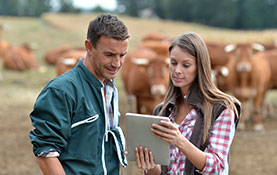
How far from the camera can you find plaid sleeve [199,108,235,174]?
6.72ft

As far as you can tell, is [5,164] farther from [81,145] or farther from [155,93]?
[81,145]

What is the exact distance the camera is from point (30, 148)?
270 inches

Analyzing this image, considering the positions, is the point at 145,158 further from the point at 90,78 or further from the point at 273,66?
the point at 273,66

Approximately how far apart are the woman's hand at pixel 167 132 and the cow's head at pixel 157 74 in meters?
5.21

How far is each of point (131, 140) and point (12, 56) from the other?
1620 centimetres

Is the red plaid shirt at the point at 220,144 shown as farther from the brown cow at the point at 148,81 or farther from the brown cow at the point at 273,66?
the brown cow at the point at 273,66

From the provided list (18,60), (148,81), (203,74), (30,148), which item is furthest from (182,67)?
(18,60)

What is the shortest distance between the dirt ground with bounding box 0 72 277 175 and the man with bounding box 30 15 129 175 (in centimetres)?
259

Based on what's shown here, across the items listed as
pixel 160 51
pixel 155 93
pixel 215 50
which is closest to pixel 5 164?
pixel 155 93

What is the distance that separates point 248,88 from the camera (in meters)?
8.55

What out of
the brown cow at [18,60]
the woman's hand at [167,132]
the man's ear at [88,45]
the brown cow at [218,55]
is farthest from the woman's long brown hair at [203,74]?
the brown cow at [18,60]

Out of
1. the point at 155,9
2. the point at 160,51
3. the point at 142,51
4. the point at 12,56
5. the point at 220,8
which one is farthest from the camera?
the point at 155,9

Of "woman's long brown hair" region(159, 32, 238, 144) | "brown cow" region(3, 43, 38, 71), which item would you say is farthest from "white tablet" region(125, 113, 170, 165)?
"brown cow" region(3, 43, 38, 71)

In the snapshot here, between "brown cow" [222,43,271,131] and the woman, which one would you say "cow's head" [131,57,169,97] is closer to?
"brown cow" [222,43,271,131]
